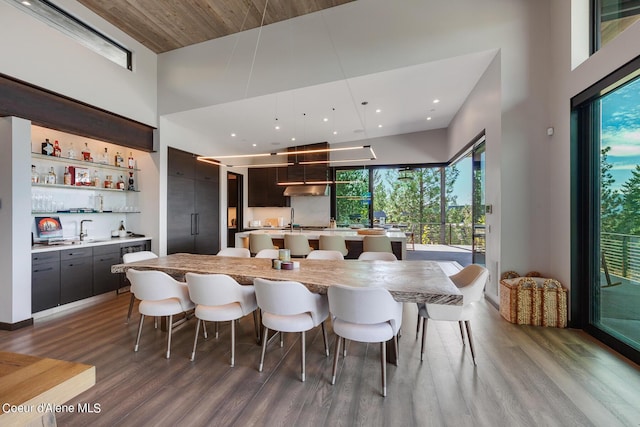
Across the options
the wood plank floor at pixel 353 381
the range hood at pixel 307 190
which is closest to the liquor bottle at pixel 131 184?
the wood plank floor at pixel 353 381

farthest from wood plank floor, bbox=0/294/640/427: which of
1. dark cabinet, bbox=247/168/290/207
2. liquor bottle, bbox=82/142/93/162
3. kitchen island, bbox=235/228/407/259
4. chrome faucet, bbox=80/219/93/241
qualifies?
dark cabinet, bbox=247/168/290/207

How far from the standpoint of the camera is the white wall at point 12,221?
3213mm

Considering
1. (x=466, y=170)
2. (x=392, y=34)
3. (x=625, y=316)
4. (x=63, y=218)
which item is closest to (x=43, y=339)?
(x=63, y=218)

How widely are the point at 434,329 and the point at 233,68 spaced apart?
4971mm

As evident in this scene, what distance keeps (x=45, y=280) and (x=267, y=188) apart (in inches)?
198

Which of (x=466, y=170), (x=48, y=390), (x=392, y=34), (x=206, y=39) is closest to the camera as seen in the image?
(x=48, y=390)

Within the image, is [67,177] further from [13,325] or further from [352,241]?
[352,241]

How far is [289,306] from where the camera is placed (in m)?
2.18

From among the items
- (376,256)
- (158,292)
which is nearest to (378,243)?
(376,256)

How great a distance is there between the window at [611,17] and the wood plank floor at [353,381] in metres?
3.17

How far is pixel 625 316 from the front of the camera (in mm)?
2660

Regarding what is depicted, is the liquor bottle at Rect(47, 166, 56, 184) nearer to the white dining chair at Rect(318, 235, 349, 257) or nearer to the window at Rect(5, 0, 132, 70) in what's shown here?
the window at Rect(5, 0, 132, 70)

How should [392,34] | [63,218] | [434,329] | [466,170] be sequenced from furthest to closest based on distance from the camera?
[466,170] → [63,218] → [392,34] → [434,329]

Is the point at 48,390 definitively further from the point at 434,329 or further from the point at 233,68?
the point at 233,68
